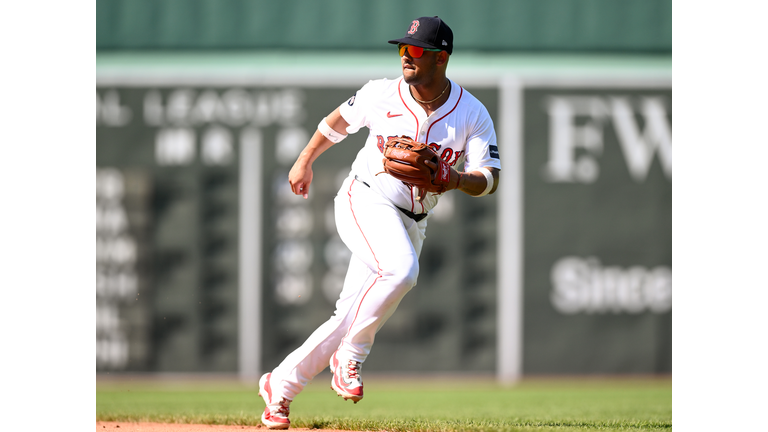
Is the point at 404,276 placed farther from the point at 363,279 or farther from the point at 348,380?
the point at 348,380

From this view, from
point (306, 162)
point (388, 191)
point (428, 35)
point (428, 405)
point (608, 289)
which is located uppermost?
point (428, 35)

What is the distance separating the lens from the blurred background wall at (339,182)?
648cm

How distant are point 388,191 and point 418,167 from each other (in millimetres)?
393

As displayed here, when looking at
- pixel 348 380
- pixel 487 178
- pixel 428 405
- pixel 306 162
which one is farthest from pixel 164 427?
pixel 428 405

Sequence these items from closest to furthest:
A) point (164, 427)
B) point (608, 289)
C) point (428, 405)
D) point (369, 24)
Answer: point (164, 427) → point (428, 405) → point (608, 289) → point (369, 24)

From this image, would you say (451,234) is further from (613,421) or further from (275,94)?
(613,421)

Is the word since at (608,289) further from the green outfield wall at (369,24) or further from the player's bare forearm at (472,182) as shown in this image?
the player's bare forearm at (472,182)

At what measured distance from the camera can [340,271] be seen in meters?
6.47

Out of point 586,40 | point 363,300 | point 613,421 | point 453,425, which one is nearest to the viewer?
point 363,300

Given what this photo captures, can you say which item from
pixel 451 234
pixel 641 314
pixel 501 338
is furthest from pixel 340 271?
pixel 641 314

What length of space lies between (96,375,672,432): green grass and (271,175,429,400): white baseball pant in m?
0.46

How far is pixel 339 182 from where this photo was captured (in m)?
6.58

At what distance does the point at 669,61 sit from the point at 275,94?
3562 millimetres

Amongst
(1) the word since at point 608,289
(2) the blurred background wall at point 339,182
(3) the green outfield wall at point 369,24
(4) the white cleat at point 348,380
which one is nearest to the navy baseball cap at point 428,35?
(4) the white cleat at point 348,380
